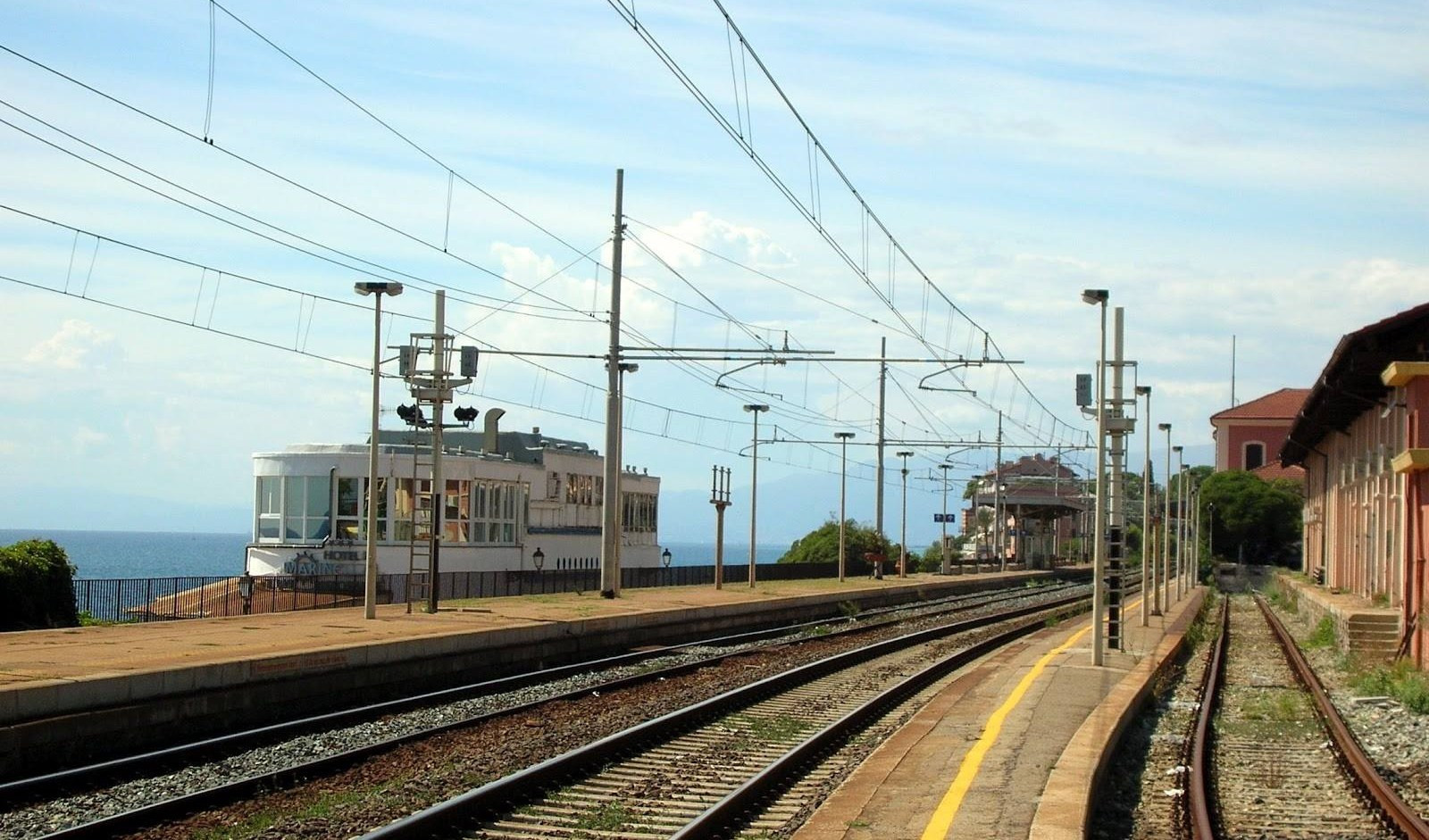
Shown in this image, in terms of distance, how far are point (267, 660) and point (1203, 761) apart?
1019 centimetres

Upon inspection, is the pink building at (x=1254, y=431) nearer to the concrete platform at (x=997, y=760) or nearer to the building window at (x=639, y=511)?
the building window at (x=639, y=511)

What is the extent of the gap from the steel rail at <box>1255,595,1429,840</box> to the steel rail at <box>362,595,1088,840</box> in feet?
21.3

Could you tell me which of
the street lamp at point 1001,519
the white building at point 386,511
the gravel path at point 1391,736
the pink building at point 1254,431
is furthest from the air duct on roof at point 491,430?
the pink building at point 1254,431

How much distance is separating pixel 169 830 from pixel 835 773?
5654 mm

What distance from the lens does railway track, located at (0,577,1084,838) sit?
11055mm

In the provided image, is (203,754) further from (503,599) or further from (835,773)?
(503,599)

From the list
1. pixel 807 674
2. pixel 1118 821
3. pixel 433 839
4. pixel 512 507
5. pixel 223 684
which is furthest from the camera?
pixel 512 507

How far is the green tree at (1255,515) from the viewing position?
90.6 meters

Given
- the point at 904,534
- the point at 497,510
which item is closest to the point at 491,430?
the point at 497,510

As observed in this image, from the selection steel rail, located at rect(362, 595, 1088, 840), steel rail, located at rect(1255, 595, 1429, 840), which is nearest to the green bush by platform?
steel rail, located at rect(362, 595, 1088, 840)

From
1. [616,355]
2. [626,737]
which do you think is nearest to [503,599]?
[616,355]

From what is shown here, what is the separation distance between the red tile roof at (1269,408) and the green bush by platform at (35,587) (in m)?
94.0

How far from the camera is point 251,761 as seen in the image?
45.2 ft

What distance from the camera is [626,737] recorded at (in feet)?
47.2
